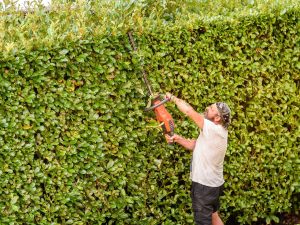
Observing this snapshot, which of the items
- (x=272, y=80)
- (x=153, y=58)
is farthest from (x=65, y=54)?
(x=272, y=80)

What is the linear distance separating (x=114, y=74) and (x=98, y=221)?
136cm

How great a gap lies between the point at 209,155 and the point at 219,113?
1.29 feet

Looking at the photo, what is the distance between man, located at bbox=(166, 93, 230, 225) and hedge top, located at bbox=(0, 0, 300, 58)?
80cm

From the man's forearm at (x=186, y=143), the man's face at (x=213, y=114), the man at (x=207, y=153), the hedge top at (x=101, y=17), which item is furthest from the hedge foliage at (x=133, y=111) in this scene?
the man's face at (x=213, y=114)

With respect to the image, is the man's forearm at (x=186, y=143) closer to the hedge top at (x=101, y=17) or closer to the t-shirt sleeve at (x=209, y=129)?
the t-shirt sleeve at (x=209, y=129)

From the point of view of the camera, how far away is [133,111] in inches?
224

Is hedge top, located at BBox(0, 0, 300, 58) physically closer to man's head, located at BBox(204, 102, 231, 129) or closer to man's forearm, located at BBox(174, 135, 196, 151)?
man's head, located at BBox(204, 102, 231, 129)

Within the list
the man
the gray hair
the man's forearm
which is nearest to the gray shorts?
the man

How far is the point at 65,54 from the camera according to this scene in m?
5.18

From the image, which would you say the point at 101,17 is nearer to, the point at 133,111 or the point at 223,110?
the point at 133,111

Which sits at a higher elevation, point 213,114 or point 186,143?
point 213,114

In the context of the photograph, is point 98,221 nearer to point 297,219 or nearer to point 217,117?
point 217,117

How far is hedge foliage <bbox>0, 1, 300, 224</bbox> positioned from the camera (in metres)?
5.12

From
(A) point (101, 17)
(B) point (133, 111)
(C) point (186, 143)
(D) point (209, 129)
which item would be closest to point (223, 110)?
(D) point (209, 129)
